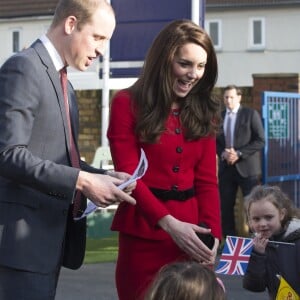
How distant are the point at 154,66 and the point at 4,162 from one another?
3.29ft

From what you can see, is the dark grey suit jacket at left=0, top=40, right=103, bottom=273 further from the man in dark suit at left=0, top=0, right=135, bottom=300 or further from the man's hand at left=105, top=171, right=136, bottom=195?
the man's hand at left=105, top=171, right=136, bottom=195

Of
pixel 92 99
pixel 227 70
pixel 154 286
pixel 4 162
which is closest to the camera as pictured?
pixel 154 286

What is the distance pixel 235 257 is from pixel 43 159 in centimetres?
140

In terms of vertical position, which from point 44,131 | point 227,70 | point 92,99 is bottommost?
point 44,131

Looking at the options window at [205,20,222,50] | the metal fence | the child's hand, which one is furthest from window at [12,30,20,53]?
the child's hand

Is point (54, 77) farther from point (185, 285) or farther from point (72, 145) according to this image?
point (185, 285)

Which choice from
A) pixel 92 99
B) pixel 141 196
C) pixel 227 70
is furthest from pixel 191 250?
pixel 227 70

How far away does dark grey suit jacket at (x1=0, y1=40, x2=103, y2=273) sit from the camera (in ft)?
12.0

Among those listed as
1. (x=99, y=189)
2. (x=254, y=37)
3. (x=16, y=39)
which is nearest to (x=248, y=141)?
(x=99, y=189)

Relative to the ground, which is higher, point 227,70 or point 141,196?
point 227,70

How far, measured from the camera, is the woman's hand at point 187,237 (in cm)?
415

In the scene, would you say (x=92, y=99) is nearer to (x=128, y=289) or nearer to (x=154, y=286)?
(x=128, y=289)

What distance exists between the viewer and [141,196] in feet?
13.8

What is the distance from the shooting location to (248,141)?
12062mm
